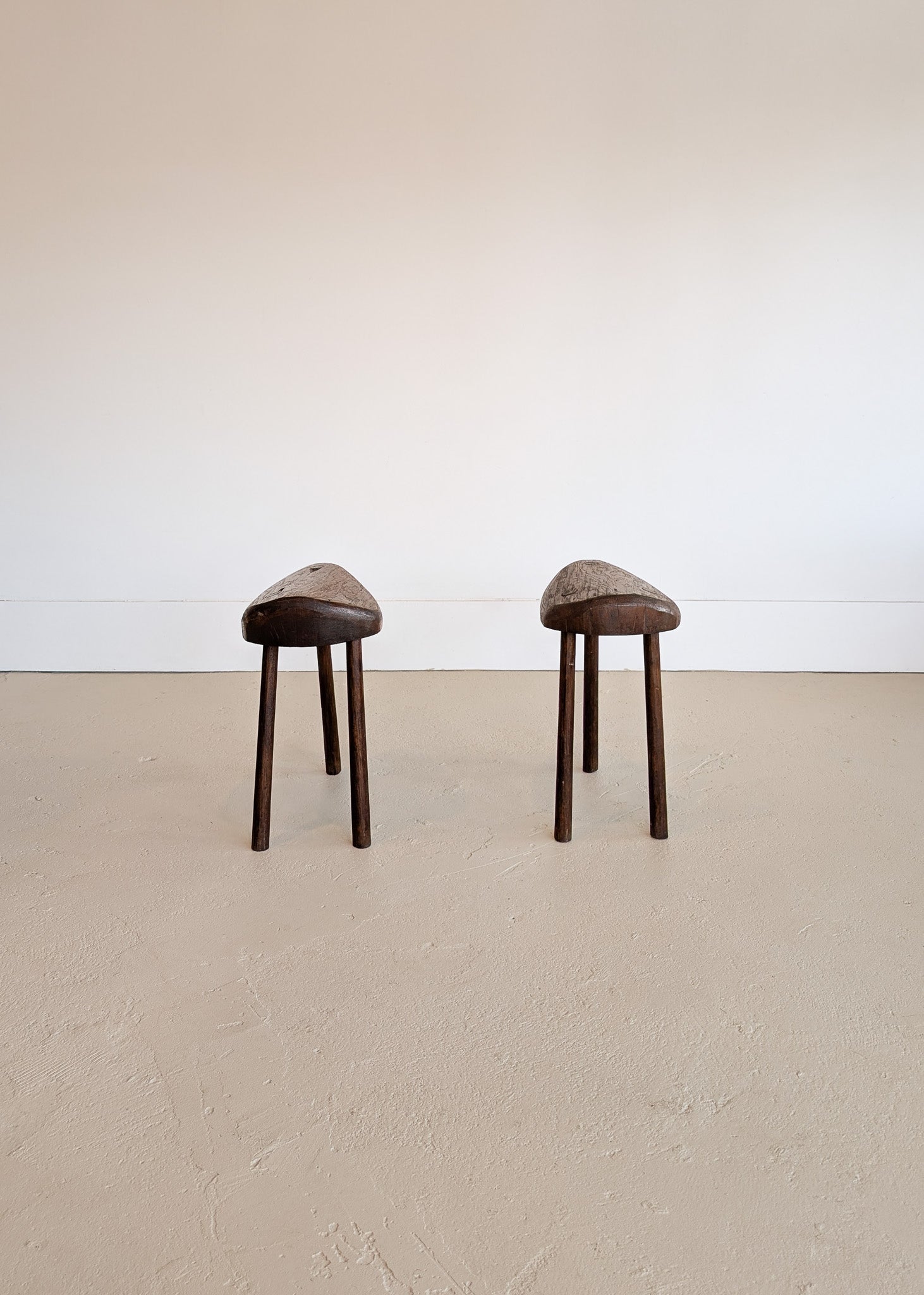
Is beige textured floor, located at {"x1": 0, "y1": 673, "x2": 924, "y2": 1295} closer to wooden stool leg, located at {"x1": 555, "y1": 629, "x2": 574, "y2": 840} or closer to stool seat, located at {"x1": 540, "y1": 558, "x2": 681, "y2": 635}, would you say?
wooden stool leg, located at {"x1": 555, "y1": 629, "x2": 574, "y2": 840}

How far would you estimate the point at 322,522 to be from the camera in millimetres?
3111

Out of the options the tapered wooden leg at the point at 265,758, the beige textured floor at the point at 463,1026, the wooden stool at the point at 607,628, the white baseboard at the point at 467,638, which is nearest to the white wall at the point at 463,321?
the white baseboard at the point at 467,638

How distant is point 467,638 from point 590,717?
90 centimetres

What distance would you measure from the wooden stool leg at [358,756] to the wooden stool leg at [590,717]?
61 centimetres

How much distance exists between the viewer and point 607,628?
1888 mm

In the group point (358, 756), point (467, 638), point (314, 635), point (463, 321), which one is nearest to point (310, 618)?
point (314, 635)

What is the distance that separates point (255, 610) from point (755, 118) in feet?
7.27

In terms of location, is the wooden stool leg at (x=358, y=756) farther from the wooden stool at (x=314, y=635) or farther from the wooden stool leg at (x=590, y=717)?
the wooden stool leg at (x=590, y=717)

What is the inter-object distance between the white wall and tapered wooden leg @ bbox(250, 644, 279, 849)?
1.23 metres

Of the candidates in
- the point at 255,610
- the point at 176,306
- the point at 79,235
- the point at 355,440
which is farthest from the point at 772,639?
the point at 79,235

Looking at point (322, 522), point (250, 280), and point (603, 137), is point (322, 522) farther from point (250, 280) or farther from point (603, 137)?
point (603, 137)

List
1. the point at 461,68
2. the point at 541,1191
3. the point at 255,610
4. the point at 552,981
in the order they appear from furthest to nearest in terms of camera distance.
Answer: the point at 461,68
the point at 255,610
the point at 552,981
the point at 541,1191

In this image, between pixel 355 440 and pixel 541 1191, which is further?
pixel 355 440

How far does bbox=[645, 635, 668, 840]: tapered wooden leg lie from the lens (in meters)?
1.96
